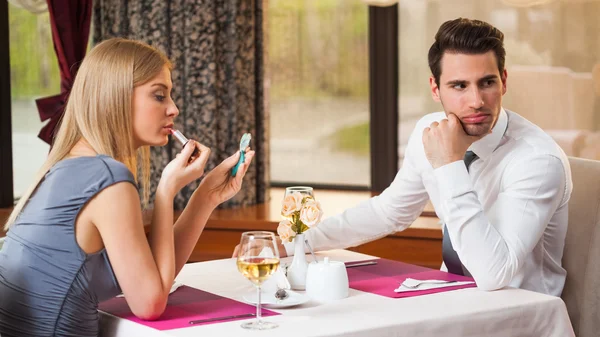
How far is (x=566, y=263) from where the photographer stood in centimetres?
259

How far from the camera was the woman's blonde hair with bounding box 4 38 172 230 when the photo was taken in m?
2.11

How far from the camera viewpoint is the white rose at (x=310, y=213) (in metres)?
2.23

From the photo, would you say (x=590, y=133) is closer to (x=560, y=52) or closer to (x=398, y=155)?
(x=560, y=52)

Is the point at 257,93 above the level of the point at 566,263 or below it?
above

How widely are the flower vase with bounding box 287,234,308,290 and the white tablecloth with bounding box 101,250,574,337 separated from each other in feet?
0.35

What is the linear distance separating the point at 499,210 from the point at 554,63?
2.77 m

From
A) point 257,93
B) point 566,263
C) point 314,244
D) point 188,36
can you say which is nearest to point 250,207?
point 257,93

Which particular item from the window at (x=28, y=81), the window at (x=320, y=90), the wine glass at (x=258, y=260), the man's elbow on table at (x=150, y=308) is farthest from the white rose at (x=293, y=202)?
the window at (x=320, y=90)

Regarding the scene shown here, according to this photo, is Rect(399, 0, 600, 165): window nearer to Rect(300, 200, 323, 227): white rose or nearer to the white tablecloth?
the white tablecloth

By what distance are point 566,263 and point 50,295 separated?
57.9 inches

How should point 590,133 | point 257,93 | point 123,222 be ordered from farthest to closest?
1. point 257,93
2. point 590,133
3. point 123,222

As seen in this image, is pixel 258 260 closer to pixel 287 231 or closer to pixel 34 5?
pixel 287 231

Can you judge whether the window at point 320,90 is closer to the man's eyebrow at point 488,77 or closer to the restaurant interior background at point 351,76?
the restaurant interior background at point 351,76

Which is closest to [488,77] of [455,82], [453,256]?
[455,82]
